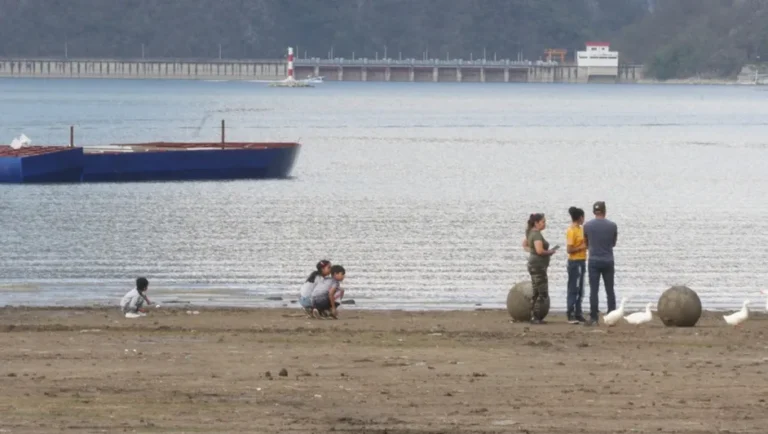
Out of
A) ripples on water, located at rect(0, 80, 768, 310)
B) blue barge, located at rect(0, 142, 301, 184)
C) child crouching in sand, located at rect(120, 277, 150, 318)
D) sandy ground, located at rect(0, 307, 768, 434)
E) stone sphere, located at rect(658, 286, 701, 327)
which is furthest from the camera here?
blue barge, located at rect(0, 142, 301, 184)

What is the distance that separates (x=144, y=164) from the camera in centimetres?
8681

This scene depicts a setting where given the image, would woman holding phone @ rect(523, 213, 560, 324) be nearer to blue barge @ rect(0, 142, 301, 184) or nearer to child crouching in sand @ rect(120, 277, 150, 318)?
child crouching in sand @ rect(120, 277, 150, 318)

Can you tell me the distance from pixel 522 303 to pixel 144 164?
5971cm

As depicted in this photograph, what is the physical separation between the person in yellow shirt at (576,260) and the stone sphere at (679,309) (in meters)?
1.32

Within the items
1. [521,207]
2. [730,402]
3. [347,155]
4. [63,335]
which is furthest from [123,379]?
[347,155]

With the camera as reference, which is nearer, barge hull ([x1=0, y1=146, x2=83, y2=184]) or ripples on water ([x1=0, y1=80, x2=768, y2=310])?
ripples on water ([x1=0, y1=80, x2=768, y2=310])

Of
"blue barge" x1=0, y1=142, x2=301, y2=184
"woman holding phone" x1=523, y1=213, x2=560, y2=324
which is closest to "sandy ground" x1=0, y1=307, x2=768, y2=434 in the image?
"woman holding phone" x1=523, y1=213, x2=560, y2=324

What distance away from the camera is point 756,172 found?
99.7m

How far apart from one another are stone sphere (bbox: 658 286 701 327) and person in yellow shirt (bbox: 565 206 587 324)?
1322 mm

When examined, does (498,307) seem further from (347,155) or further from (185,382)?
(347,155)

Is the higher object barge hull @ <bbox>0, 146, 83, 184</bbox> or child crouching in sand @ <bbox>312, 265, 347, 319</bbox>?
barge hull @ <bbox>0, 146, 83, 184</bbox>

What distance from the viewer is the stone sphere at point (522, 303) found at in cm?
2869

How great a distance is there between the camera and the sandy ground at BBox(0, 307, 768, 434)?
18.7m

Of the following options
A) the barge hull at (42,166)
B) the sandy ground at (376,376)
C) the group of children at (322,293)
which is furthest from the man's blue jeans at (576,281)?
the barge hull at (42,166)
